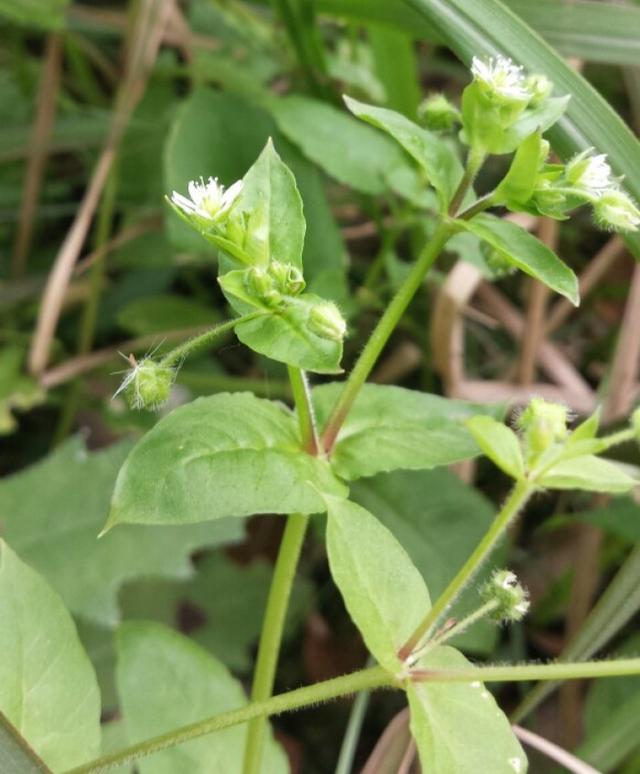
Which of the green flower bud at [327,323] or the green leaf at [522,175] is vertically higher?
the green leaf at [522,175]

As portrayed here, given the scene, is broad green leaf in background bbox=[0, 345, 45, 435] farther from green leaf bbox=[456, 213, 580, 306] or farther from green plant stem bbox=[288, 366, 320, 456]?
green leaf bbox=[456, 213, 580, 306]

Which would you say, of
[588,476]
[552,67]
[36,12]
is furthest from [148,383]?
[36,12]

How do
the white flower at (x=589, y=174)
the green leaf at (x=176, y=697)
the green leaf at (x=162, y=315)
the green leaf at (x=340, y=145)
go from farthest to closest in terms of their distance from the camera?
the green leaf at (x=162, y=315) < the green leaf at (x=340, y=145) < the green leaf at (x=176, y=697) < the white flower at (x=589, y=174)

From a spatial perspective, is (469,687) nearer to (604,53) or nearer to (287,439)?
(287,439)

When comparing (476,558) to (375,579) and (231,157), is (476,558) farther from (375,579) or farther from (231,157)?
(231,157)

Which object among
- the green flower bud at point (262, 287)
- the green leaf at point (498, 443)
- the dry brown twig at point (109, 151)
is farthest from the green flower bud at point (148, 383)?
the dry brown twig at point (109, 151)

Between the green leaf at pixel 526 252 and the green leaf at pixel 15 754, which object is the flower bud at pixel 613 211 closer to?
the green leaf at pixel 526 252
